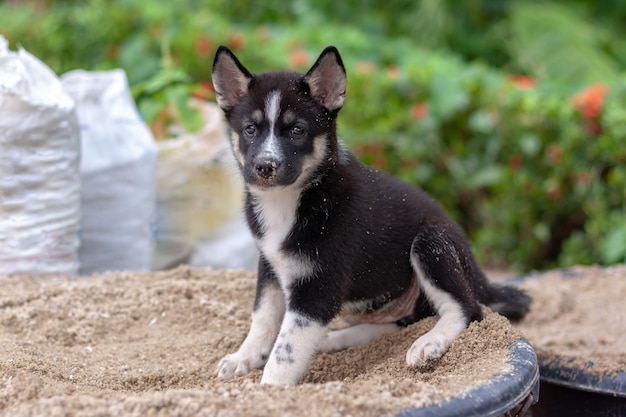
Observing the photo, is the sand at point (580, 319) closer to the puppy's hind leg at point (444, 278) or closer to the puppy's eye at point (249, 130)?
the puppy's hind leg at point (444, 278)

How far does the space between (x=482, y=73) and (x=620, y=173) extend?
1734 mm

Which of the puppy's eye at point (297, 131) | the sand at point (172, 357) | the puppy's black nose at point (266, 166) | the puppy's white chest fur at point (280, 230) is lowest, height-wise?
the sand at point (172, 357)

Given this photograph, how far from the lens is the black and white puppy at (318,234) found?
3.43 meters

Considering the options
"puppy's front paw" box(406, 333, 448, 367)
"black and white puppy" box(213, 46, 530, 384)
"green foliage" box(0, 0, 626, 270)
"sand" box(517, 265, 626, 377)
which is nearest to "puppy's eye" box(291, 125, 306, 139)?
"black and white puppy" box(213, 46, 530, 384)

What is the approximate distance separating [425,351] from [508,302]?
95cm

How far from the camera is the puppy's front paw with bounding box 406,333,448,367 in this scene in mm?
3357

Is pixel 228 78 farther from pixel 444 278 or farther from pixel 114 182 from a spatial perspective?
pixel 114 182

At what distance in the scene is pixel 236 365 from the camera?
11.8 feet

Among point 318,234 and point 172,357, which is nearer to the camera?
point 318,234

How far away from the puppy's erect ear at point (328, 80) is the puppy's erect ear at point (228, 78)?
0.26 m

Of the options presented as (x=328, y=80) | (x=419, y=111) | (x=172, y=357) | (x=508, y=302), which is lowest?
(x=172, y=357)

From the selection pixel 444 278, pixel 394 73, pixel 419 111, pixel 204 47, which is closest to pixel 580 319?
pixel 444 278

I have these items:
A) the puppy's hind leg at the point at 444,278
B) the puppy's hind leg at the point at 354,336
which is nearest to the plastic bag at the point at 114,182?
the puppy's hind leg at the point at 354,336

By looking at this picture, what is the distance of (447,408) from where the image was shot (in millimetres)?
2764
